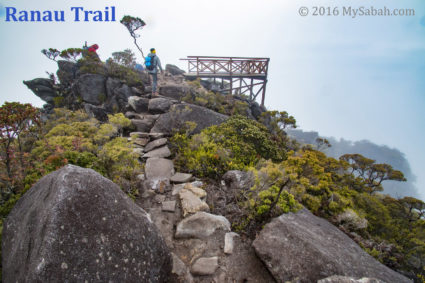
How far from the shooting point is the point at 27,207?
2428mm

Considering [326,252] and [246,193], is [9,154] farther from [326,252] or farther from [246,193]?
[326,252]

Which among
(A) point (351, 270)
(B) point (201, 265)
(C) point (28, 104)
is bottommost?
(B) point (201, 265)

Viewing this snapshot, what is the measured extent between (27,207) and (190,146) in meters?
4.22

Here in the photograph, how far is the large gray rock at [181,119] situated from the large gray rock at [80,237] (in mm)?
4959

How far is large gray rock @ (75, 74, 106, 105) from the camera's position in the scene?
38.9 ft

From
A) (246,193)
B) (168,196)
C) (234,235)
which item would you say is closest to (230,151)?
(246,193)

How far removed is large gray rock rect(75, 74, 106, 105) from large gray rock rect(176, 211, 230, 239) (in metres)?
11.5

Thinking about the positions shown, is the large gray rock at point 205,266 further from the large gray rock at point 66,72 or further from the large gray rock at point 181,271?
the large gray rock at point 66,72

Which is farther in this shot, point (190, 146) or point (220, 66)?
point (220, 66)

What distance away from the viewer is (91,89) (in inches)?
471

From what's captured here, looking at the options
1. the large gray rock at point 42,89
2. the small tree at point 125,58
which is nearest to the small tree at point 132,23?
the small tree at point 125,58

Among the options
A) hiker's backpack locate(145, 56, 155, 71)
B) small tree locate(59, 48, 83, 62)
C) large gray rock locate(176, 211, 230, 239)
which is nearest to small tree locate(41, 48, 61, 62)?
small tree locate(59, 48, 83, 62)

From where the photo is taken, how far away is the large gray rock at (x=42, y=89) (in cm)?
1312

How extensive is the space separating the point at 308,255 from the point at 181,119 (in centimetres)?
608
